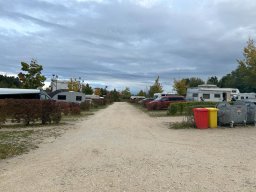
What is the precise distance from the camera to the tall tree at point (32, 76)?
50.3m

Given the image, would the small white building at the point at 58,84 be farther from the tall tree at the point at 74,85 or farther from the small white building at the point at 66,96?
the small white building at the point at 66,96

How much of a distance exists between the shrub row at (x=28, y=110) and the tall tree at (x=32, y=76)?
30017 mm

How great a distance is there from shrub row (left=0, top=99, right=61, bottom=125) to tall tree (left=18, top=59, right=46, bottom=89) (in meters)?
30.0

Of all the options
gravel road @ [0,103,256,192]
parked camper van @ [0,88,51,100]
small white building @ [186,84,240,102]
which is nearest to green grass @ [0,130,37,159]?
gravel road @ [0,103,256,192]

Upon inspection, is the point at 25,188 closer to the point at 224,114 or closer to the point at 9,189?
the point at 9,189

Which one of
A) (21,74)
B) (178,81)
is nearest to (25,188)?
(21,74)

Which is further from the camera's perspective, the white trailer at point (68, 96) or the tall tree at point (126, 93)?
the tall tree at point (126, 93)

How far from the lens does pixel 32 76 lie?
51062 mm

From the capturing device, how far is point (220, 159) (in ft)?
30.8

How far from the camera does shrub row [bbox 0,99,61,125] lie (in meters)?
20.4

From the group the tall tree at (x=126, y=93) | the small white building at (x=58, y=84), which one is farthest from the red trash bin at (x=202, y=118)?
the tall tree at (x=126, y=93)

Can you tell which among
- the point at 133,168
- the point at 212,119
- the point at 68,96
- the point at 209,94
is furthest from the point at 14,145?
the point at 68,96

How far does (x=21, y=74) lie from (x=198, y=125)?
3669cm

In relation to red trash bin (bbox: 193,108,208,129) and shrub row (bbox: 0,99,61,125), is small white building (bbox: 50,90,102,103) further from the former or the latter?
red trash bin (bbox: 193,108,208,129)
